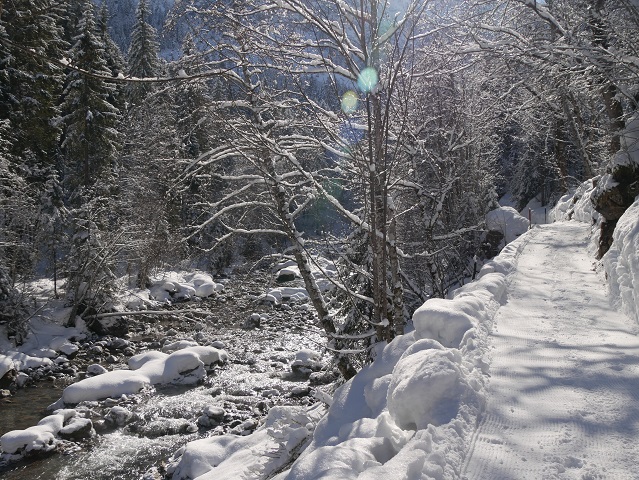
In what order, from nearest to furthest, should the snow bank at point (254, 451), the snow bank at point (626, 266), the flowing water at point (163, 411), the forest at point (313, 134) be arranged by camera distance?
1. the forest at point (313, 134)
2. the snow bank at point (254, 451)
3. the snow bank at point (626, 266)
4. the flowing water at point (163, 411)

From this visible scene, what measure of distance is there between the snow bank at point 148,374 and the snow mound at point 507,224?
11653 millimetres

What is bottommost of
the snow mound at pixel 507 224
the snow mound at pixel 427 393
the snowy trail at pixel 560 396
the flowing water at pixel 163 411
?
the flowing water at pixel 163 411

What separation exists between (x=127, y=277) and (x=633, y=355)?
24.9 meters

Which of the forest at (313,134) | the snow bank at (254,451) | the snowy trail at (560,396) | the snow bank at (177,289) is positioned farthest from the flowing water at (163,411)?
the snow bank at (177,289)

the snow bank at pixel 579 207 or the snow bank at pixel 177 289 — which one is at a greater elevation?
the snow bank at pixel 579 207

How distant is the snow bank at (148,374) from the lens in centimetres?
1194

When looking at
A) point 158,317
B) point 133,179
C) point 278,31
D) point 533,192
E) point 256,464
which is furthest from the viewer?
point 533,192

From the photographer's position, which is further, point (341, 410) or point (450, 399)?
point (341, 410)

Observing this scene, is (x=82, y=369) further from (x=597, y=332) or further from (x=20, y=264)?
(x=597, y=332)

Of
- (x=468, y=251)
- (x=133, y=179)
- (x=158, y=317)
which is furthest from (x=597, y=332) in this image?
(x=133, y=179)

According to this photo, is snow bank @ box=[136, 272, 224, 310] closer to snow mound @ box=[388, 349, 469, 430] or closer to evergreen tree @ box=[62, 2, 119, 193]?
evergreen tree @ box=[62, 2, 119, 193]

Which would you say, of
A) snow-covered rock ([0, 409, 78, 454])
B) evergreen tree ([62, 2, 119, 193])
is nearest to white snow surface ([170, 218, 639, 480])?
snow-covered rock ([0, 409, 78, 454])

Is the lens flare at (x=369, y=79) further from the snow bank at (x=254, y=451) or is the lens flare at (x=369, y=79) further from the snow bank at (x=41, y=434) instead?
A: the snow bank at (x=41, y=434)

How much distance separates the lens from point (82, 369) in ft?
47.0
